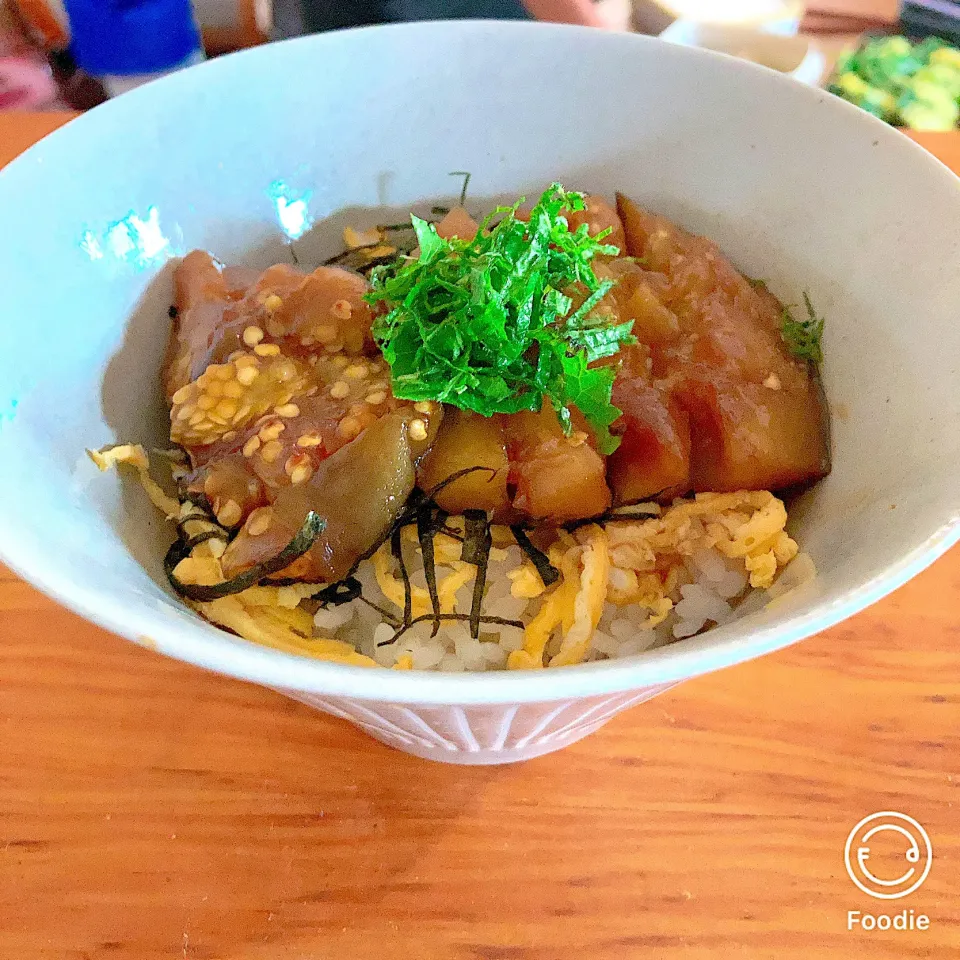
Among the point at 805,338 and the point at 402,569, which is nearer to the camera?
the point at 402,569

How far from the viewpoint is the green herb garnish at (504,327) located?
3.84 feet

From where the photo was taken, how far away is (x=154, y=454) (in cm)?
134

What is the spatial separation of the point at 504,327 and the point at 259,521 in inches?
18.2

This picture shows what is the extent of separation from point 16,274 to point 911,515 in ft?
4.16

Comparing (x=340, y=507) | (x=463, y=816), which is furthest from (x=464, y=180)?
(x=463, y=816)

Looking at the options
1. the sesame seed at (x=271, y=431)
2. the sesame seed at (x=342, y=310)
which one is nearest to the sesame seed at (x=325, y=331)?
the sesame seed at (x=342, y=310)

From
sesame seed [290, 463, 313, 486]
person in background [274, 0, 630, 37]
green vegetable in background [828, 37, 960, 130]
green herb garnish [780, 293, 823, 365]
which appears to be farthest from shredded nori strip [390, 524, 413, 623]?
green vegetable in background [828, 37, 960, 130]

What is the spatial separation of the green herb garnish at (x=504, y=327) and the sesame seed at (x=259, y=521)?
10.4 inches

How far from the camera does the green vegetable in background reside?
3365mm

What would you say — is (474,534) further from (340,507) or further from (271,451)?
(271,451)

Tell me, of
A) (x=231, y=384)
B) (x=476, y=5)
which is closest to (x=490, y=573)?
(x=231, y=384)

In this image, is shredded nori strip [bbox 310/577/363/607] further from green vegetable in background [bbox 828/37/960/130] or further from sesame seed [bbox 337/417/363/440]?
green vegetable in background [bbox 828/37/960/130]

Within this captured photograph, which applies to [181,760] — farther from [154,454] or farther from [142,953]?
[154,454]

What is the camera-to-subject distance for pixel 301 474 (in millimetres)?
1170
